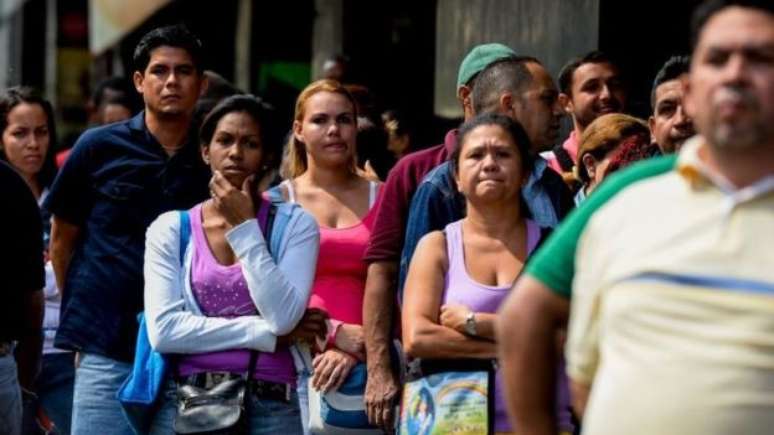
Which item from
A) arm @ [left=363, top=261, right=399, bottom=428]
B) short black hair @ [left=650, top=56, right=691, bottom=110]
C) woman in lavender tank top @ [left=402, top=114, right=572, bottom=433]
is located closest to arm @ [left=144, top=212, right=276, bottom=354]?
arm @ [left=363, top=261, right=399, bottom=428]

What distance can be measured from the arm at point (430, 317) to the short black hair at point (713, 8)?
2496 millimetres

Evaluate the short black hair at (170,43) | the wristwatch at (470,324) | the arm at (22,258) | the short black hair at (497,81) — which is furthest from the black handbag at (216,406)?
the short black hair at (170,43)

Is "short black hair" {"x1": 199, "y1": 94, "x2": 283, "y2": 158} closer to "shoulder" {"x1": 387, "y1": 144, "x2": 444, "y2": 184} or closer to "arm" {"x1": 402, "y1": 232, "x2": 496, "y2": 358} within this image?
"shoulder" {"x1": 387, "y1": 144, "x2": 444, "y2": 184}

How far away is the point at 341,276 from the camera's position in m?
8.64

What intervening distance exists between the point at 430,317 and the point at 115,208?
2.14 meters

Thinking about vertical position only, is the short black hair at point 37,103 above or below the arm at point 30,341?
above

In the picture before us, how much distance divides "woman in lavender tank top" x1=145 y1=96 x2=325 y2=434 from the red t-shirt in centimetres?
27

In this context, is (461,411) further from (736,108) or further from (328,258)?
(736,108)

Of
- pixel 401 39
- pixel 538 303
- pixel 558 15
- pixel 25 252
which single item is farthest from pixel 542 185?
pixel 401 39

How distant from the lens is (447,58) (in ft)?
42.2

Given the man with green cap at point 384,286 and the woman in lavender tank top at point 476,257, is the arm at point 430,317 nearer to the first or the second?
the woman in lavender tank top at point 476,257

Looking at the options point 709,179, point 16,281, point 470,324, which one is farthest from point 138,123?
point 709,179

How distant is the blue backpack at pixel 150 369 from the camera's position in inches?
316

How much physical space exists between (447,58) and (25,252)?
16.9 ft
